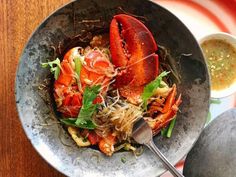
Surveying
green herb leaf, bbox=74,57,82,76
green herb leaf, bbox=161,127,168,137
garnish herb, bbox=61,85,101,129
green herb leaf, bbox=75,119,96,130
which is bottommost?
green herb leaf, bbox=161,127,168,137

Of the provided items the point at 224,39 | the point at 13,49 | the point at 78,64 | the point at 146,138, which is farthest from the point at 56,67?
the point at 224,39

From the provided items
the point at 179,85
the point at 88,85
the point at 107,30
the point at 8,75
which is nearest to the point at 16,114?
the point at 8,75

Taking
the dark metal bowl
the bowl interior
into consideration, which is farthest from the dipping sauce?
the dark metal bowl

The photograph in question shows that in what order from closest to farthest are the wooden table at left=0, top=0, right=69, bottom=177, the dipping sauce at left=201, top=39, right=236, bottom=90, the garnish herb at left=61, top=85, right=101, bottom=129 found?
the garnish herb at left=61, top=85, right=101, bottom=129
the wooden table at left=0, top=0, right=69, bottom=177
the dipping sauce at left=201, top=39, right=236, bottom=90

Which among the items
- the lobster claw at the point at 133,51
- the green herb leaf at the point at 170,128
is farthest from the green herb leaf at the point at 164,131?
the lobster claw at the point at 133,51

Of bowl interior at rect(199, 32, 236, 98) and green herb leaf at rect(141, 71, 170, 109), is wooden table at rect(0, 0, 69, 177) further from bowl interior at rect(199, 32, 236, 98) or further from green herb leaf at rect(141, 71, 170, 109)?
bowl interior at rect(199, 32, 236, 98)

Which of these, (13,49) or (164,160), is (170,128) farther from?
(13,49)

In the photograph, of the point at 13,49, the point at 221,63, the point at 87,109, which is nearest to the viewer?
the point at 87,109
